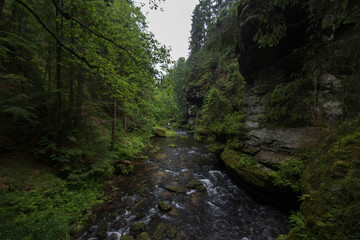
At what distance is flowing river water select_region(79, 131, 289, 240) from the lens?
4891mm

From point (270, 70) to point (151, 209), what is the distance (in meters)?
10.3

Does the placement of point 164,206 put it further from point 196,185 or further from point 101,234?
point 196,185

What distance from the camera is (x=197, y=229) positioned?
5074mm

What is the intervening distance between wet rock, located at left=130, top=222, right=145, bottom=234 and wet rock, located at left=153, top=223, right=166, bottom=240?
51 cm

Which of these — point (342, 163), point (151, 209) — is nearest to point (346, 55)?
point (342, 163)

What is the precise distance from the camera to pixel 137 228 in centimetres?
488

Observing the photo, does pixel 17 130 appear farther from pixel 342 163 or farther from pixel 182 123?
pixel 182 123

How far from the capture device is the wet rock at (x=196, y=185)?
7.67 metres

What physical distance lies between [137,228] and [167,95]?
509cm

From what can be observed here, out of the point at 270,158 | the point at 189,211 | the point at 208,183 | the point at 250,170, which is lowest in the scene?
the point at 189,211

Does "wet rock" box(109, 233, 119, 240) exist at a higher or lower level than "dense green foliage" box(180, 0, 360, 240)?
lower

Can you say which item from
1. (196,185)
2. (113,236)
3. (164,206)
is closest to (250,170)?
(196,185)

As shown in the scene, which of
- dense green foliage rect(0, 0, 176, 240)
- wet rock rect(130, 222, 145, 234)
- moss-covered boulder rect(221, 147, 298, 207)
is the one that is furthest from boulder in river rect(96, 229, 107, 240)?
moss-covered boulder rect(221, 147, 298, 207)

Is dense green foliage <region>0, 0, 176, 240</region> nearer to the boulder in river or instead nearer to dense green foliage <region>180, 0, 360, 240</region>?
the boulder in river
